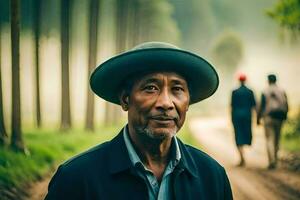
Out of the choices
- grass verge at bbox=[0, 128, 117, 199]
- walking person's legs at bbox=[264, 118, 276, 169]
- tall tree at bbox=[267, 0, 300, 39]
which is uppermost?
tall tree at bbox=[267, 0, 300, 39]

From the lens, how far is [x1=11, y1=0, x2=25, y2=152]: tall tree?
565 centimetres

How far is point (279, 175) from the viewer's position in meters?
8.86

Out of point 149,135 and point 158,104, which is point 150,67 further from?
point 149,135

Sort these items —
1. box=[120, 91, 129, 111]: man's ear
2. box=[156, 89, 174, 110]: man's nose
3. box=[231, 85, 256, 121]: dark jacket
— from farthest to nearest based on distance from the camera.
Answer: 1. box=[231, 85, 256, 121]: dark jacket
2. box=[120, 91, 129, 111]: man's ear
3. box=[156, 89, 174, 110]: man's nose

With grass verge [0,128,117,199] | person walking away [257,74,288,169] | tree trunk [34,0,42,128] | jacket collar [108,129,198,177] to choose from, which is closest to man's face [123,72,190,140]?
jacket collar [108,129,198,177]

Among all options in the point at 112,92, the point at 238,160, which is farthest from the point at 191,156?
the point at 238,160

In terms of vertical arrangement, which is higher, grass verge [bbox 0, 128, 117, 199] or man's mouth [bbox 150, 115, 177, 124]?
man's mouth [bbox 150, 115, 177, 124]

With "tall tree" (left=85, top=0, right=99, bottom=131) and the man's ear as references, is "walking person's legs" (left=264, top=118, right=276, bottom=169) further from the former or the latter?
the man's ear

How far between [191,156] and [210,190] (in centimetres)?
20

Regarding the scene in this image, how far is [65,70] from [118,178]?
7.49m

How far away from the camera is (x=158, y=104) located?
7.95ft

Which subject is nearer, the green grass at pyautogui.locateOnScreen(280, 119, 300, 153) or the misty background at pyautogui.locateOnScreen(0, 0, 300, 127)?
the misty background at pyautogui.locateOnScreen(0, 0, 300, 127)

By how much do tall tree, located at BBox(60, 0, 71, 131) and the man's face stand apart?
252 inches

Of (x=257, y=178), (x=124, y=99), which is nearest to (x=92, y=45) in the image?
(x=257, y=178)
